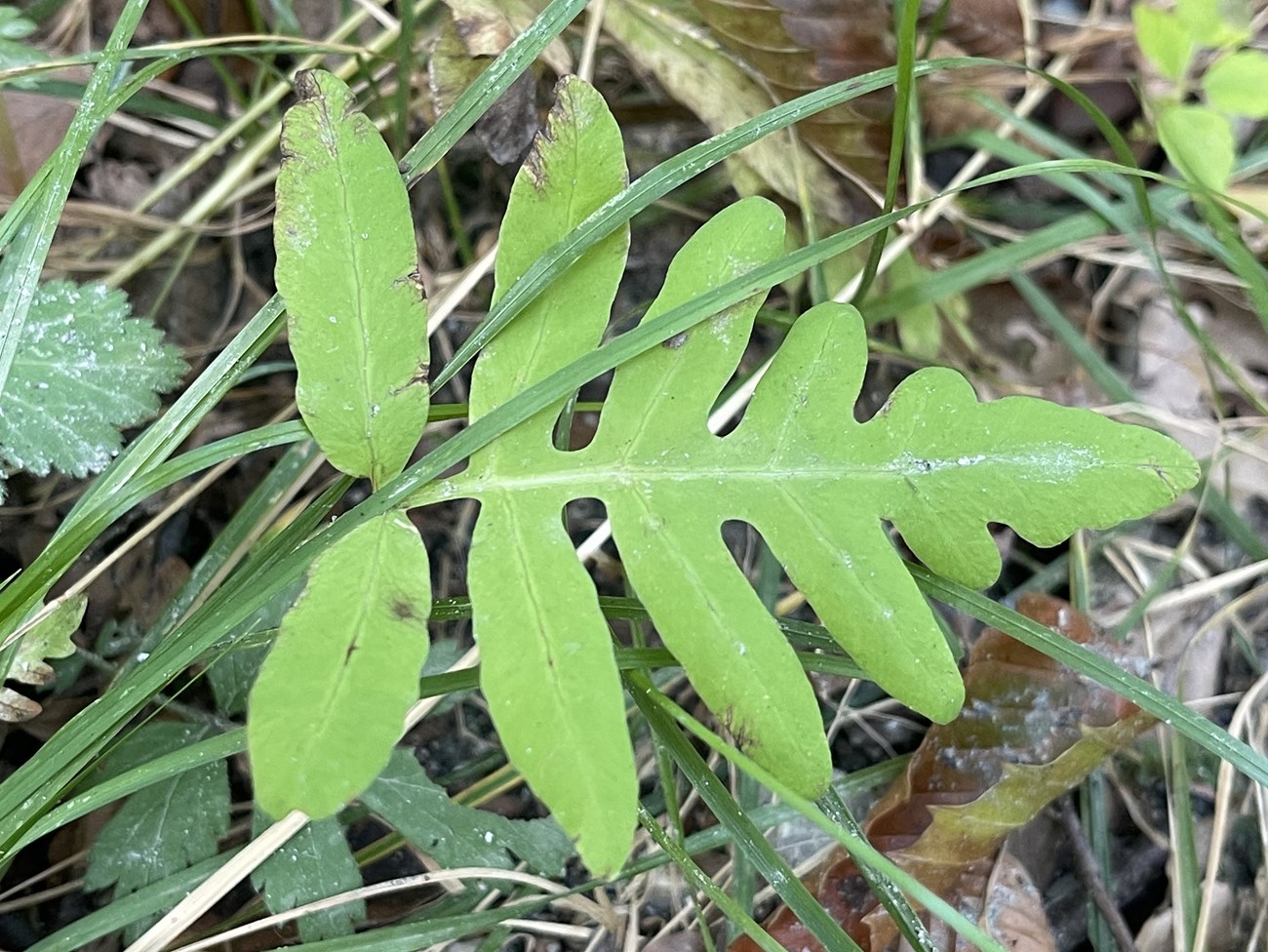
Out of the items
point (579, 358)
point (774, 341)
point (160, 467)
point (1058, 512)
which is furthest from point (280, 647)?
point (774, 341)

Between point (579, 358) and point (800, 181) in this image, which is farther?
point (800, 181)

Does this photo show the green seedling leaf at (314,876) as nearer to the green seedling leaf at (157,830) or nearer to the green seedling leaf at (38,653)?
the green seedling leaf at (157,830)

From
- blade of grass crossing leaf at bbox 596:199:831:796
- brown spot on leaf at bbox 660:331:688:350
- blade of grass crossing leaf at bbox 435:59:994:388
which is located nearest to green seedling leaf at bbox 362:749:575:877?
blade of grass crossing leaf at bbox 596:199:831:796

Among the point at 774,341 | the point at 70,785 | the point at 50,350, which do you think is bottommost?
the point at 70,785

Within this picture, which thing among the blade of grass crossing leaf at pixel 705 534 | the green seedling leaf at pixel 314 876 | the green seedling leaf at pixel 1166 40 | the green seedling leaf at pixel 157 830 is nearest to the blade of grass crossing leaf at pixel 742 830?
the blade of grass crossing leaf at pixel 705 534

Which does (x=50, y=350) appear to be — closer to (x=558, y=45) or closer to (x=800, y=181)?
(x=558, y=45)

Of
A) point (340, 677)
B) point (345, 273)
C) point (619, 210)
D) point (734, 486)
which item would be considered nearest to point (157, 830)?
point (340, 677)

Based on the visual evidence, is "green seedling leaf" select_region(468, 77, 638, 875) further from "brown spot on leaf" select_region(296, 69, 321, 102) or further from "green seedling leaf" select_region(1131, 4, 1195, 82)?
"green seedling leaf" select_region(1131, 4, 1195, 82)

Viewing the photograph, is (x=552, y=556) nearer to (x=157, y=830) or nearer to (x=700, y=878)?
(x=700, y=878)
